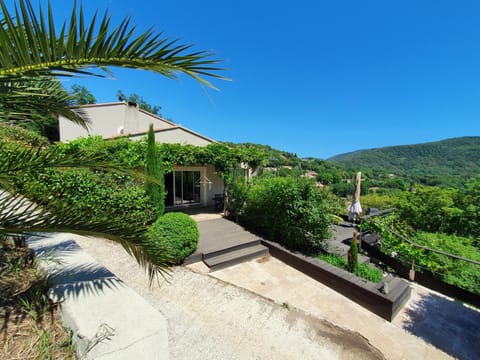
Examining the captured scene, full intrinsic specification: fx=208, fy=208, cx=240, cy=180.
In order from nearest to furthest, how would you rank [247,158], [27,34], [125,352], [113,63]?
[27,34] < [113,63] < [125,352] < [247,158]

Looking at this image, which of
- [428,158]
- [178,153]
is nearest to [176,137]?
[178,153]

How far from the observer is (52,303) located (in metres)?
2.43

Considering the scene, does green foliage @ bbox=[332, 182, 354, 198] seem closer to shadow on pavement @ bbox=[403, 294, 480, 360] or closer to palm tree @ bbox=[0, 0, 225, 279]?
shadow on pavement @ bbox=[403, 294, 480, 360]

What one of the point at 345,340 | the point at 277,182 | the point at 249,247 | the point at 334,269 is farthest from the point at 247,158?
the point at 345,340

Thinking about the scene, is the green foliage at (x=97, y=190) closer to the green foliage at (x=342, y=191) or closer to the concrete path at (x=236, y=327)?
the concrete path at (x=236, y=327)

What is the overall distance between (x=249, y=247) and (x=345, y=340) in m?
3.45

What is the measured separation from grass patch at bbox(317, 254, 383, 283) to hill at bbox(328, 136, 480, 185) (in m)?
32.6

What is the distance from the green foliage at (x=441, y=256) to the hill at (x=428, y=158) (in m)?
30.4

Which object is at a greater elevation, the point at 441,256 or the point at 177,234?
the point at 177,234

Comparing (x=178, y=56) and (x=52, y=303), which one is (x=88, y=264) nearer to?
(x=52, y=303)

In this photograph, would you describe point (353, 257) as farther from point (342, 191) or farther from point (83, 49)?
point (342, 191)

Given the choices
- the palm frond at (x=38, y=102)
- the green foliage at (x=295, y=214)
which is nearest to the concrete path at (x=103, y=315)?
the palm frond at (x=38, y=102)

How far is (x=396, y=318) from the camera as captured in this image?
4.05 m

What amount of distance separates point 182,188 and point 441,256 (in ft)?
35.0
